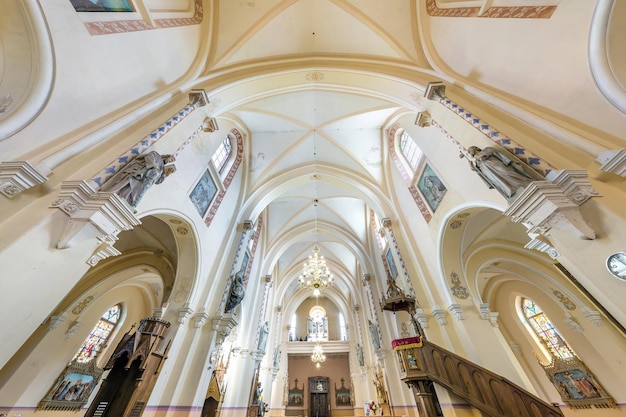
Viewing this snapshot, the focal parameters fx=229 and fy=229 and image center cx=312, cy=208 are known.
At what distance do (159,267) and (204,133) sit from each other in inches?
205

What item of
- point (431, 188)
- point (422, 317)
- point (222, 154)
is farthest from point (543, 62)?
point (222, 154)

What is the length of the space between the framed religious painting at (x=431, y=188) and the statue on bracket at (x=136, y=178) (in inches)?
258

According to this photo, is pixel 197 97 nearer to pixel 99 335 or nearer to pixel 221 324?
pixel 221 324

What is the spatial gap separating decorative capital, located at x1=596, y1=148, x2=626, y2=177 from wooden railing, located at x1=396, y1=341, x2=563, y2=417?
312cm

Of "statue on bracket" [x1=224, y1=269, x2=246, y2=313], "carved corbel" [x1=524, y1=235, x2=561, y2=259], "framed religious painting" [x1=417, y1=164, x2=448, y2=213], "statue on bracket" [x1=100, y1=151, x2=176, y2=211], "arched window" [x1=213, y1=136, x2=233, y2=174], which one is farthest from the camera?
"arched window" [x1=213, y1=136, x2=233, y2=174]

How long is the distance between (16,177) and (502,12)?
758cm

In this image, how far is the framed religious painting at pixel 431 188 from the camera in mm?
6320

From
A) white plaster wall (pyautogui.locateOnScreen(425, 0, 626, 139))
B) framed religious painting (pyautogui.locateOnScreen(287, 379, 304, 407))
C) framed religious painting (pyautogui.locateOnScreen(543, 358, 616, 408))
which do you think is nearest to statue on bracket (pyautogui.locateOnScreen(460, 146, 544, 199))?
white plaster wall (pyautogui.locateOnScreen(425, 0, 626, 139))

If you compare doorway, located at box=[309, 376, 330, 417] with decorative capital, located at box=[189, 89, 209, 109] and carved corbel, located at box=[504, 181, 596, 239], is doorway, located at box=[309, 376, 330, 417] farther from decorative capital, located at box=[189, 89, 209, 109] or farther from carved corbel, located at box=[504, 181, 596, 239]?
decorative capital, located at box=[189, 89, 209, 109]

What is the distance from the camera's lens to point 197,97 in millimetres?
5410

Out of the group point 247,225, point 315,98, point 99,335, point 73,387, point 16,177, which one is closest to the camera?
point 16,177

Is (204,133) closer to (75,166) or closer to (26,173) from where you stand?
(75,166)

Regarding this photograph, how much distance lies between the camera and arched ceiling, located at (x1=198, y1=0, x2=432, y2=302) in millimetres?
6200

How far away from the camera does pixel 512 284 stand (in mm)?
9844
